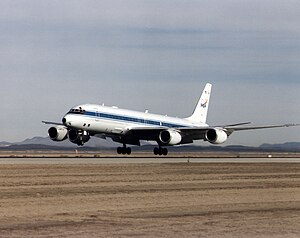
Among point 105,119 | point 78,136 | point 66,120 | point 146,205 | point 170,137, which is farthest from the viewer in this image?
point 170,137

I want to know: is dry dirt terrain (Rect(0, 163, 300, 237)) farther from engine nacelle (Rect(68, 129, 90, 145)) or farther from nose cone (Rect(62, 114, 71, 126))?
engine nacelle (Rect(68, 129, 90, 145))

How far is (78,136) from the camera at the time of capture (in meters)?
72.9

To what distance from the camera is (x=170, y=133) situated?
74125 millimetres

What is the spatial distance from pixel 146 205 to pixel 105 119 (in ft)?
158

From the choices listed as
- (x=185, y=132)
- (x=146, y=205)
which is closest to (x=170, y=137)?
(x=185, y=132)

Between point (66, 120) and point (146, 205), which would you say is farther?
point (66, 120)

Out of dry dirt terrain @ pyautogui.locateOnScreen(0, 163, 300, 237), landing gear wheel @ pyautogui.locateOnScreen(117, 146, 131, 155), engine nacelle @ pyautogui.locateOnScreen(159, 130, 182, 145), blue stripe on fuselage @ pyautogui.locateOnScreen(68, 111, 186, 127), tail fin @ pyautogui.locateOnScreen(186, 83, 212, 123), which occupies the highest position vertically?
tail fin @ pyautogui.locateOnScreen(186, 83, 212, 123)

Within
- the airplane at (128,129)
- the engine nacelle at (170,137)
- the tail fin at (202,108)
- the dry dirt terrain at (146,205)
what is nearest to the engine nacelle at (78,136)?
the airplane at (128,129)

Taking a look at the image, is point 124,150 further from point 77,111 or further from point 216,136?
point 216,136

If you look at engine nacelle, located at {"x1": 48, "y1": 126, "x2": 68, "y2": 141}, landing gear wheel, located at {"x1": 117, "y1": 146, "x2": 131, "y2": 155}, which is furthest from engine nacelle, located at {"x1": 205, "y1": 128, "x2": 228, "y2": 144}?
engine nacelle, located at {"x1": 48, "y1": 126, "x2": 68, "y2": 141}

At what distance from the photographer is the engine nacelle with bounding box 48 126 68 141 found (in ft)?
244

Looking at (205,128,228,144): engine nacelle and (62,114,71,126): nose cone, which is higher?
(62,114,71,126): nose cone

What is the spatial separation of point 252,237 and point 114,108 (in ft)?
190

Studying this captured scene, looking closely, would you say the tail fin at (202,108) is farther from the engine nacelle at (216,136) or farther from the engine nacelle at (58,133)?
the engine nacelle at (58,133)
